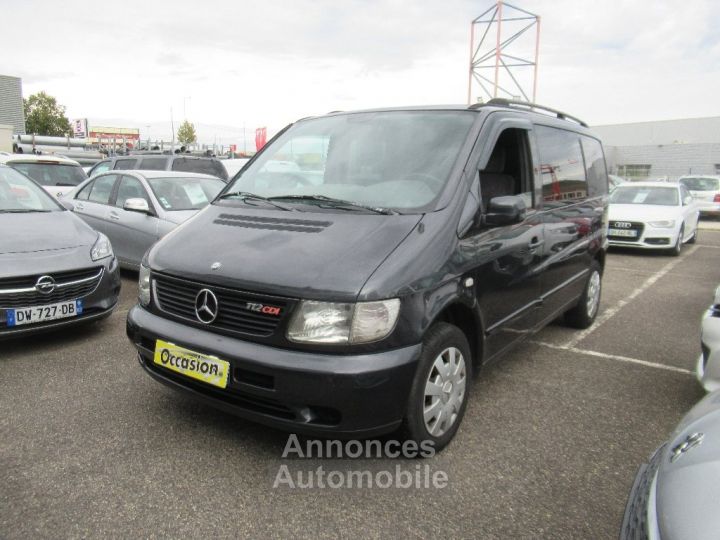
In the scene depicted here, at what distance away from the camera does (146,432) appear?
116 inches

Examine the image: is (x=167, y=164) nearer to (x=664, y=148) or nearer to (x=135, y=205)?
(x=135, y=205)

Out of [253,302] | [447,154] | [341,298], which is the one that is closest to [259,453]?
[253,302]

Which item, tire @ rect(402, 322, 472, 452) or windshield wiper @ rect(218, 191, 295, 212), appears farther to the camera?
windshield wiper @ rect(218, 191, 295, 212)

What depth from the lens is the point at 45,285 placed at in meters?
4.01

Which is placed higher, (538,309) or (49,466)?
(538,309)

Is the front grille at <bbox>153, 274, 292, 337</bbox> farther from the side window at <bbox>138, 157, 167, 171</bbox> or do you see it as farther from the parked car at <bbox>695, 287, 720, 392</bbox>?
the side window at <bbox>138, 157, 167, 171</bbox>

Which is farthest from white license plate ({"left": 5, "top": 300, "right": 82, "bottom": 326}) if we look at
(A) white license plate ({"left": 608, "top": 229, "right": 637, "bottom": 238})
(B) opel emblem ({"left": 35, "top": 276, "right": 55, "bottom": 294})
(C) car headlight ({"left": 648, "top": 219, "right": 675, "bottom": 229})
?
(C) car headlight ({"left": 648, "top": 219, "right": 675, "bottom": 229})

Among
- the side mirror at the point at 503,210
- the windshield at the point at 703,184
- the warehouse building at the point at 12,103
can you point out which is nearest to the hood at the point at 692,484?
the side mirror at the point at 503,210

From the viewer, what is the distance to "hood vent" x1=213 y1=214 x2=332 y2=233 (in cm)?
278

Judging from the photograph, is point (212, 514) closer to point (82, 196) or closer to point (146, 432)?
point (146, 432)

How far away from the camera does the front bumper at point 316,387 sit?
2.29 m

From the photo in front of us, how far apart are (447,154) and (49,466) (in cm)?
257

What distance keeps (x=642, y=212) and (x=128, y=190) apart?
9.09m

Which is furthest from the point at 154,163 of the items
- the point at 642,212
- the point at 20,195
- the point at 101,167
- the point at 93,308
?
the point at 642,212
